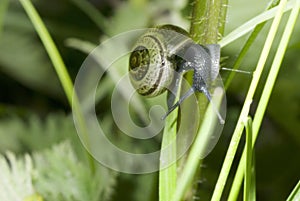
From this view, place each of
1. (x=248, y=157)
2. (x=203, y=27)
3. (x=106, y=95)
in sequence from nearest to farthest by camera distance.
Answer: (x=248, y=157) < (x=203, y=27) < (x=106, y=95)

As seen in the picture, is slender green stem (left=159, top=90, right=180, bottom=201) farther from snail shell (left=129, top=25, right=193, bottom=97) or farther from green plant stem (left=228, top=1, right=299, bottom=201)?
snail shell (left=129, top=25, right=193, bottom=97)

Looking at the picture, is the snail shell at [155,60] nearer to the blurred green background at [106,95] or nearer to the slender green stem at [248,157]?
the blurred green background at [106,95]

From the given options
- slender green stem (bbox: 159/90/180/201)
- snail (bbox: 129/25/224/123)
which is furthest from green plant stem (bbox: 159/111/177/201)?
snail (bbox: 129/25/224/123)

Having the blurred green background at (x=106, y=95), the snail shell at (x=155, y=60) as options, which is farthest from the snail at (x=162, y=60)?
the blurred green background at (x=106, y=95)

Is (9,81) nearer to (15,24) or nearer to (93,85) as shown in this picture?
(15,24)

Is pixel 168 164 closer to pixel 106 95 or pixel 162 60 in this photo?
pixel 162 60

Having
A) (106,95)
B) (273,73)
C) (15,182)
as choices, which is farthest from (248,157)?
(106,95)

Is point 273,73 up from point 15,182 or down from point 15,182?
up
